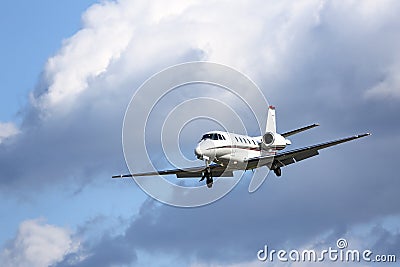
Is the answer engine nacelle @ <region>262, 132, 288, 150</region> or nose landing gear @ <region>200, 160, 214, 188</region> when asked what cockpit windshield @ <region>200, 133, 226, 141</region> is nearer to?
nose landing gear @ <region>200, 160, 214, 188</region>

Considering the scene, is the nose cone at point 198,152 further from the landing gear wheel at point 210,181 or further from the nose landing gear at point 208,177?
the landing gear wheel at point 210,181

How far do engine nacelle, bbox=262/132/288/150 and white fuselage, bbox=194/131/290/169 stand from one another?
131 mm

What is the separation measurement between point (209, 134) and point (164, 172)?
9.87 meters

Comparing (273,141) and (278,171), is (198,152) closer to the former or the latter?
(278,171)

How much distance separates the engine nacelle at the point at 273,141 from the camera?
94000mm

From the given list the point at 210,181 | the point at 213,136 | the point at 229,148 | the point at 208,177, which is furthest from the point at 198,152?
the point at 229,148

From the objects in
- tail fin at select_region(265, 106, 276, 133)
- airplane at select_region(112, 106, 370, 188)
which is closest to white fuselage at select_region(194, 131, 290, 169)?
airplane at select_region(112, 106, 370, 188)

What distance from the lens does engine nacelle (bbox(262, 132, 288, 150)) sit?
308 feet

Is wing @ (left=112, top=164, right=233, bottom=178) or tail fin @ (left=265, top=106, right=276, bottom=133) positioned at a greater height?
tail fin @ (left=265, top=106, right=276, bottom=133)

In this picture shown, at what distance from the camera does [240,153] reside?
8775cm

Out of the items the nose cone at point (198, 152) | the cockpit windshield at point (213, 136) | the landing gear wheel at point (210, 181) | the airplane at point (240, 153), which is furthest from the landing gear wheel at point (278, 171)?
the nose cone at point (198, 152)

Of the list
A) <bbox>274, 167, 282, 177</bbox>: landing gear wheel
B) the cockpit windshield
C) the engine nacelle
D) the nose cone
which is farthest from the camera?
the engine nacelle

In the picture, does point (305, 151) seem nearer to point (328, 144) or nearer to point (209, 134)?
point (328, 144)

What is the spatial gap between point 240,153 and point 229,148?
95.0 inches
